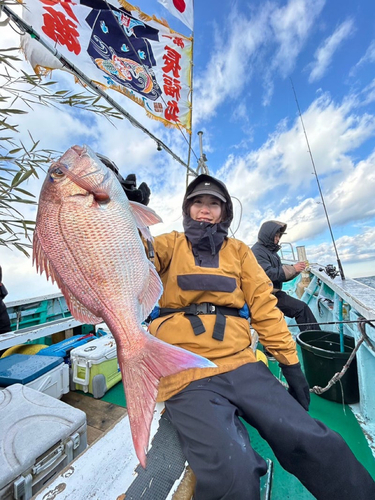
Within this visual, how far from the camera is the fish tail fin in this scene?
84 cm

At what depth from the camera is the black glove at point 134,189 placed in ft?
4.62

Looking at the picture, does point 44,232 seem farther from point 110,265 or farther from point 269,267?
point 269,267

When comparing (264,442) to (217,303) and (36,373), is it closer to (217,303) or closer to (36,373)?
(217,303)

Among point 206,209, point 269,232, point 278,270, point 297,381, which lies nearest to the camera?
point 297,381

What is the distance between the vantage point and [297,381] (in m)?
1.84

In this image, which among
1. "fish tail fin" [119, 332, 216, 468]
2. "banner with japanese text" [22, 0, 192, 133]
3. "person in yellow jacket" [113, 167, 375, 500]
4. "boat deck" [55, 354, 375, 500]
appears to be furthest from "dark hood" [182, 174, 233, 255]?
"banner with japanese text" [22, 0, 192, 133]

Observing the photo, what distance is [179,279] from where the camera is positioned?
5.65 feet

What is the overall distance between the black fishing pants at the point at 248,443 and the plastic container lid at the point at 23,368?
146 cm

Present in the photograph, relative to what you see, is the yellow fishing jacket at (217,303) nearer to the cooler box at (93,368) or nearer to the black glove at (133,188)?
the black glove at (133,188)

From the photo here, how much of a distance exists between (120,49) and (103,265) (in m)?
4.43

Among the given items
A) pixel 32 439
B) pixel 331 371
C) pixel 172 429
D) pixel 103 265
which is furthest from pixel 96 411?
pixel 331 371

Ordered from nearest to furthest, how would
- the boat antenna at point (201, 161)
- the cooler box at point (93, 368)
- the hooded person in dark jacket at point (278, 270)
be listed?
the cooler box at point (93, 368), the hooded person in dark jacket at point (278, 270), the boat antenna at point (201, 161)

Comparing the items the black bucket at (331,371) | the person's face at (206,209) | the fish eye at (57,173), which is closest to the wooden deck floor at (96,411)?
the person's face at (206,209)

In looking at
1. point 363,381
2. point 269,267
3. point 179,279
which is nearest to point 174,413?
point 179,279
